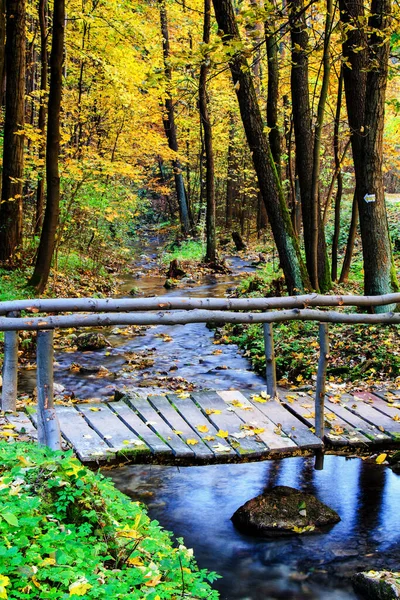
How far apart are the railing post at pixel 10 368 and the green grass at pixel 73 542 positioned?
35.0 inches

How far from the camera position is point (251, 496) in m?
6.08

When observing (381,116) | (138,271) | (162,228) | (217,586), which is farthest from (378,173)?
(162,228)

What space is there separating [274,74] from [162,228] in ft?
72.7

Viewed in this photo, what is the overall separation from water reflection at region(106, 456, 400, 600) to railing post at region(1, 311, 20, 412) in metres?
1.86

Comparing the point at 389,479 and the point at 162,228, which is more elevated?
the point at 162,228

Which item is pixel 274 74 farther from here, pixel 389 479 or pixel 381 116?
pixel 389 479

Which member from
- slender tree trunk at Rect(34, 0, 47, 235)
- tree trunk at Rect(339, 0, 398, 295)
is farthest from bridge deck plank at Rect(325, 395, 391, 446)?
slender tree trunk at Rect(34, 0, 47, 235)

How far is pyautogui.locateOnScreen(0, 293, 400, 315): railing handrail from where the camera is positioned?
4.50 metres

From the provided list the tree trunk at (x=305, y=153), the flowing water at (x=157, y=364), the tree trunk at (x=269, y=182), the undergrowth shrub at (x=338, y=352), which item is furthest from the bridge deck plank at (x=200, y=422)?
the tree trunk at (x=305, y=153)

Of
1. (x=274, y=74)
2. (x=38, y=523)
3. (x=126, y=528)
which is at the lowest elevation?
(x=126, y=528)

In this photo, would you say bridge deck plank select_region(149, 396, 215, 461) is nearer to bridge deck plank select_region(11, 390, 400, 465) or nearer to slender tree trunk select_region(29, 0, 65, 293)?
bridge deck plank select_region(11, 390, 400, 465)

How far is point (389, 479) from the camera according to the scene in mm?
6188

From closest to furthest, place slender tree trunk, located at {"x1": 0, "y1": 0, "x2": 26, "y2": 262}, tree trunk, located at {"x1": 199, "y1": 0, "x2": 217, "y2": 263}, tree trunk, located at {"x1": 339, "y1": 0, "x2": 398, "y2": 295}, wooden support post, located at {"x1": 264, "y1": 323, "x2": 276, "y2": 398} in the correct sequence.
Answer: wooden support post, located at {"x1": 264, "y1": 323, "x2": 276, "y2": 398} < tree trunk, located at {"x1": 339, "y1": 0, "x2": 398, "y2": 295} < slender tree trunk, located at {"x1": 0, "y1": 0, "x2": 26, "y2": 262} < tree trunk, located at {"x1": 199, "y1": 0, "x2": 217, "y2": 263}

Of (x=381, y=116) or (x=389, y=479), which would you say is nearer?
(x=389, y=479)
